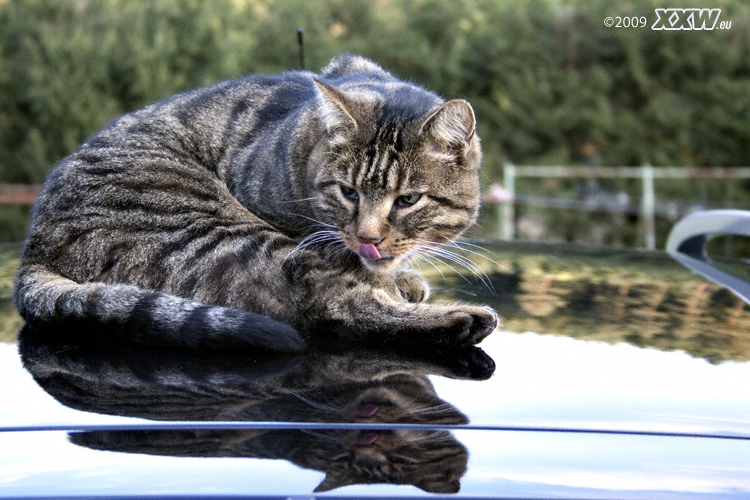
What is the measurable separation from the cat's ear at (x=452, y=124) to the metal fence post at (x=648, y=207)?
265 inches

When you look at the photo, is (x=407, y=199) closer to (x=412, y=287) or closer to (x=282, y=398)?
(x=412, y=287)

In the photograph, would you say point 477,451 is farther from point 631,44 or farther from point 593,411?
point 631,44

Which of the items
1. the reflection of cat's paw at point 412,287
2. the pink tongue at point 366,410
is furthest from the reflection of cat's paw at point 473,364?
the reflection of cat's paw at point 412,287

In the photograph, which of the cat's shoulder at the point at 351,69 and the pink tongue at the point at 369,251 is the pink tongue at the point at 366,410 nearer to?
the pink tongue at the point at 369,251

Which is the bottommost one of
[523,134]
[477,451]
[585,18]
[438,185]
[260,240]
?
[477,451]

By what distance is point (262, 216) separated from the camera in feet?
8.01

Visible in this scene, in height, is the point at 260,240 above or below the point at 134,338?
above

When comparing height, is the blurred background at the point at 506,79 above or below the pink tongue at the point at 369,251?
above

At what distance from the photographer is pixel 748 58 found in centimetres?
935

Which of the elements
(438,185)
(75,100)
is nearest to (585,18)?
(75,100)

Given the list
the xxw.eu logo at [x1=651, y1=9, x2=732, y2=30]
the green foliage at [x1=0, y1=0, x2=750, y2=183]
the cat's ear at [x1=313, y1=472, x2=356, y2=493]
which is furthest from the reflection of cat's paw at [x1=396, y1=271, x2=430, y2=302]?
the xxw.eu logo at [x1=651, y1=9, x2=732, y2=30]

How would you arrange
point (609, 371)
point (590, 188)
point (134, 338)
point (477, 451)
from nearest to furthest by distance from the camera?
1. point (477, 451)
2. point (609, 371)
3. point (134, 338)
4. point (590, 188)

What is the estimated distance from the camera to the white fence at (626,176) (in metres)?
8.47

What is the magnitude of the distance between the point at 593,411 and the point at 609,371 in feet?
0.77
